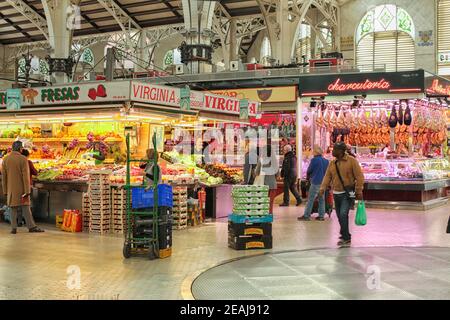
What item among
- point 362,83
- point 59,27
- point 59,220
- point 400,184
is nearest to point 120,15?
point 59,27

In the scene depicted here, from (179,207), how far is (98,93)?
8.21 ft

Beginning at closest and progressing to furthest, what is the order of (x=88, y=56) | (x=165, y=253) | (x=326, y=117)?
(x=165, y=253), (x=326, y=117), (x=88, y=56)

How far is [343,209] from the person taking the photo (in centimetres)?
913

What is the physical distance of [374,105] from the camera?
1666 centimetres

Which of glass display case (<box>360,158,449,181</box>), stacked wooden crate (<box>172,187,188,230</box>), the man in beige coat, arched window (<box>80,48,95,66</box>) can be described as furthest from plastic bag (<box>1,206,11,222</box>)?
arched window (<box>80,48,95,66</box>)

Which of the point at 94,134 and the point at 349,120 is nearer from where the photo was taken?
the point at 94,134

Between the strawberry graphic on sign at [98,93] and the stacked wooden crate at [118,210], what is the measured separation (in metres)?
1.70

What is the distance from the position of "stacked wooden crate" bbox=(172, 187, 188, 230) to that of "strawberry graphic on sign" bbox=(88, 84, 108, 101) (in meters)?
2.10

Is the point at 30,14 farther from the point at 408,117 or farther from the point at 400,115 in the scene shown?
the point at 408,117

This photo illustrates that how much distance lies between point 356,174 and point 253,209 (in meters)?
1.64

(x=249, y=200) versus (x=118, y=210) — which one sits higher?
(x=249, y=200)

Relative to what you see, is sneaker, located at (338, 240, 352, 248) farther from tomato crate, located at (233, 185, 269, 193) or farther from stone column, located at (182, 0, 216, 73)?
stone column, located at (182, 0, 216, 73)

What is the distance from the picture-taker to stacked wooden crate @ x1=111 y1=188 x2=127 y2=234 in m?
10.3

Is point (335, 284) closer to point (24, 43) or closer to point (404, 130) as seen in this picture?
point (404, 130)
